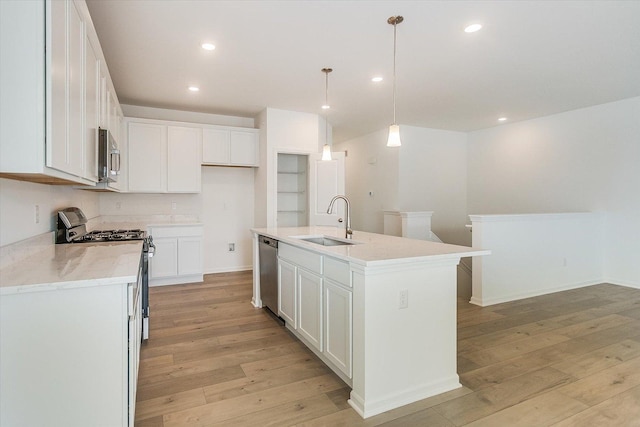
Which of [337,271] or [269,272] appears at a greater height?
[337,271]

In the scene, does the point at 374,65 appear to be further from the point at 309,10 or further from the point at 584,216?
the point at 584,216

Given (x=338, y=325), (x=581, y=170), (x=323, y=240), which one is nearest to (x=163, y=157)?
(x=323, y=240)

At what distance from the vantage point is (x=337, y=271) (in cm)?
228

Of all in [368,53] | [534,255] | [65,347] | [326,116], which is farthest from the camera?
[326,116]

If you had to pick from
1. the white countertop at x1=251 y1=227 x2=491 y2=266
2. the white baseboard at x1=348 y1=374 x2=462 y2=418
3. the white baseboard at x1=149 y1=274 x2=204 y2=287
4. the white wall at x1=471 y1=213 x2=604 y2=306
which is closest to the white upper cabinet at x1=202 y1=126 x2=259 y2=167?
the white baseboard at x1=149 y1=274 x2=204 y2=287

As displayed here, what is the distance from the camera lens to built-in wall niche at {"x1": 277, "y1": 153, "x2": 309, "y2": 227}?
236 inches

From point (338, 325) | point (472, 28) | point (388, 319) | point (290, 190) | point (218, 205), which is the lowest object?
point (338, 325)

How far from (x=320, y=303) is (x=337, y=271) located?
1.28 ft

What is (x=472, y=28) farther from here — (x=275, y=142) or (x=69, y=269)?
(x=69, y=269)

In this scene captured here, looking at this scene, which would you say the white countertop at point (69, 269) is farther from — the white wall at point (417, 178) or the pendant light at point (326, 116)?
the white wall at point (417, 178)

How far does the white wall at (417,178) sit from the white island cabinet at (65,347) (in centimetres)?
551

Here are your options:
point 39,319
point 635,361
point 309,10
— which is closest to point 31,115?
point 39,319

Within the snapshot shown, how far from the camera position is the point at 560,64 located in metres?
3.57

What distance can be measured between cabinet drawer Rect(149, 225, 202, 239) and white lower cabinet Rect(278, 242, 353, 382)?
2.25 metres
